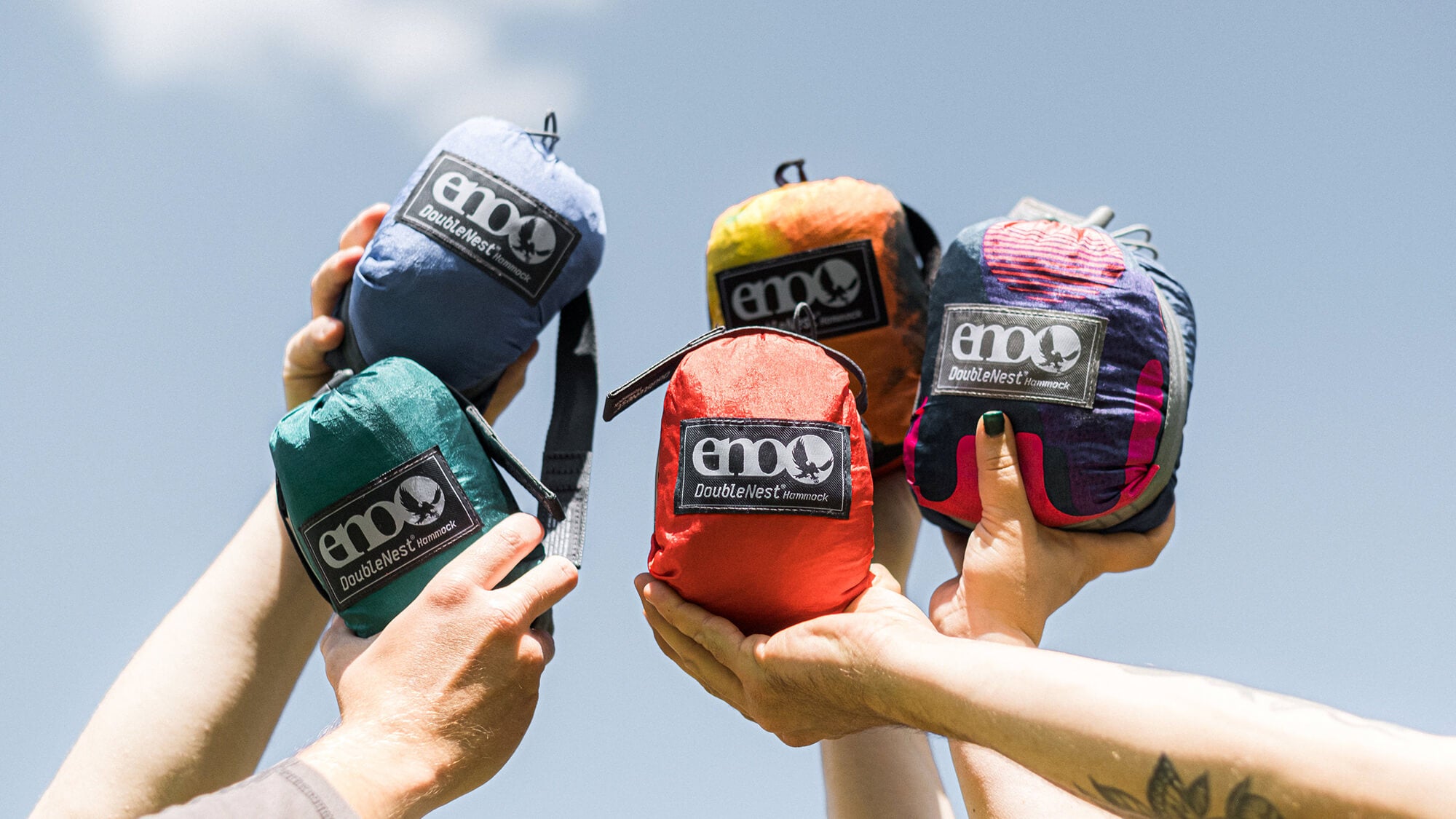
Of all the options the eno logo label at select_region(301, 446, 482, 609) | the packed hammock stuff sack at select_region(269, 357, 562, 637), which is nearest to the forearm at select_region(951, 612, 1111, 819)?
the packed hammock stuff sack at select_region(269, 357, 562, 637)

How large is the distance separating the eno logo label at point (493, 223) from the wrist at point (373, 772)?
1.07 metres

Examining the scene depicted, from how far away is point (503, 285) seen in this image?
7.79ft

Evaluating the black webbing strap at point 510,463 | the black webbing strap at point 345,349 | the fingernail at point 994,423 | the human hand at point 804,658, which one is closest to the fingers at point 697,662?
the human hand at point 804,658

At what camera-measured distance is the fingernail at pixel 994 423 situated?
2227 mm

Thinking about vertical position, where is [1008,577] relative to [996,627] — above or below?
above

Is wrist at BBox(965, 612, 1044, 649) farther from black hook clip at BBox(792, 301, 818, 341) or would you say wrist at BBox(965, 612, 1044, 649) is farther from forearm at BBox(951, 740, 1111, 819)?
black hook clip at BBox(792, 301, 818, 341)

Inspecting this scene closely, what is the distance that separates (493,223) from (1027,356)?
123 cm

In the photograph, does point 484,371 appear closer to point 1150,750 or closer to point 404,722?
point 404,722

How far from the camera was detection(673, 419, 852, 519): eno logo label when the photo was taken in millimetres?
1921

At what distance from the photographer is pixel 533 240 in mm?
2414

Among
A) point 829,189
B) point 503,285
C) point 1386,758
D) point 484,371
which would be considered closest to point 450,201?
point 503,285

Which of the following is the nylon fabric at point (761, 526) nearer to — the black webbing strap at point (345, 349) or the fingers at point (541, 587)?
the fingers at point (541, 587)

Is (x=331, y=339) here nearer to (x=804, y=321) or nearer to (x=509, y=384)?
(x=509, y=384)

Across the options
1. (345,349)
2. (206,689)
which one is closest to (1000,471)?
(345,349)
